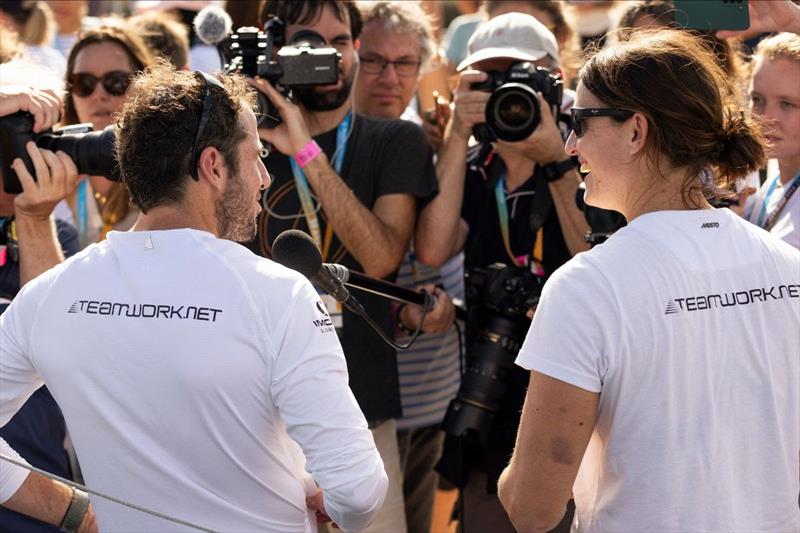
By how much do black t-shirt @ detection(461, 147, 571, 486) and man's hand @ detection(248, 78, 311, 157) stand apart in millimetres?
648

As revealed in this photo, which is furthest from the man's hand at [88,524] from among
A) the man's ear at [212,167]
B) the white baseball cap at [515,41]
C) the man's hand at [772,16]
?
the man's hand at [772,16]

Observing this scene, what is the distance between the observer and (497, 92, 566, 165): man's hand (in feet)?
10.7

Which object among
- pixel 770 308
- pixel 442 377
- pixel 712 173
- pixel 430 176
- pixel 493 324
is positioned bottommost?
pixel 442 377

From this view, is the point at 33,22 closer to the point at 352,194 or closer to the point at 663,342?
the point at 352,194

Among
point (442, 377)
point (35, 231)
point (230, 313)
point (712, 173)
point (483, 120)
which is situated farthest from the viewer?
point (442, 377)

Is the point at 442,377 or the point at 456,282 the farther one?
the point at 456,282

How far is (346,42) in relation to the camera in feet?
11.8

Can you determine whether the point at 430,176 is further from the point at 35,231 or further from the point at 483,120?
the point at 35,231

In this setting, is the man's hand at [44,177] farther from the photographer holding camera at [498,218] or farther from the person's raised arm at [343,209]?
the photographer holding camera at [498,218]

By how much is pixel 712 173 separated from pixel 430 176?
4.54 ft

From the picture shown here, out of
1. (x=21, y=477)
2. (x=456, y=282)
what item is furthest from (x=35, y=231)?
(x=456, y=282)

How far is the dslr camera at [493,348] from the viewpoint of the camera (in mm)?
3117

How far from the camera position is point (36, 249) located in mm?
2887

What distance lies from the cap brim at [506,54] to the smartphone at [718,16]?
1.55 ft
